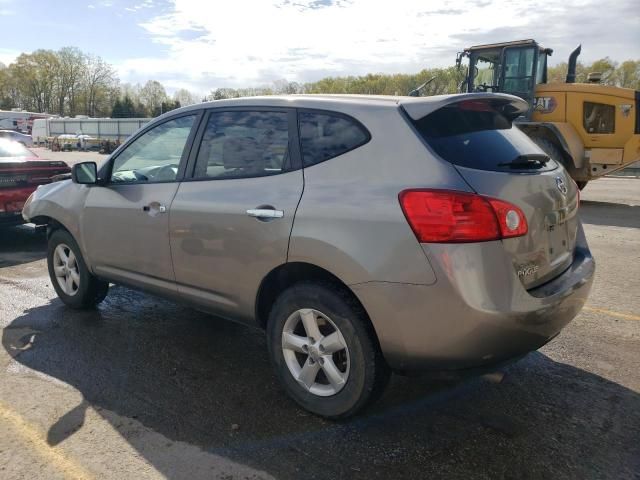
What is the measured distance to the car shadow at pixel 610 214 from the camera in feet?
30.7

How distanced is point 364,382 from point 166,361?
5.43 ft

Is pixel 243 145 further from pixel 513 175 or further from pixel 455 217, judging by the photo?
pixel 513 175

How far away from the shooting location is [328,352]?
9.64ft

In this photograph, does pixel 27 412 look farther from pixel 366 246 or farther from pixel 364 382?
pixel 366 246

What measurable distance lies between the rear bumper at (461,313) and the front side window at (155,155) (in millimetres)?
1867

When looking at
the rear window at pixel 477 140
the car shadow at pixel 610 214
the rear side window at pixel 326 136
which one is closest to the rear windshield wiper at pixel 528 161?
the rear window at pixel 477 140

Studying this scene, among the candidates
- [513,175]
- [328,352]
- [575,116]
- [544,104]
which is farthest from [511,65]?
[328,352]

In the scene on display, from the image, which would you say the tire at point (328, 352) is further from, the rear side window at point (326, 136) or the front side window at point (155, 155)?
the front side window at point (155, 155)

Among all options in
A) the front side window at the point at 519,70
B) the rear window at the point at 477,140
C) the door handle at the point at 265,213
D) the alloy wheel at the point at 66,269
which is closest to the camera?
the rear window at the point at 477,140

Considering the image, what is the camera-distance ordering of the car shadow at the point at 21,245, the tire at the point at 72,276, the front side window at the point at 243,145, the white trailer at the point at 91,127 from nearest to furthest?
the front side window at the point at 243,145, the tire at the point at 72,276, the car shadow at the point at 21,245, the white trailer at the point at 91,127

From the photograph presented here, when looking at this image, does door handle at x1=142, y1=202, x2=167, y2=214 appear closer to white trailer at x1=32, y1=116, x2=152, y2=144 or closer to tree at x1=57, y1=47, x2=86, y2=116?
white trailer at x1=32, y1=116, x2=152, y2=144

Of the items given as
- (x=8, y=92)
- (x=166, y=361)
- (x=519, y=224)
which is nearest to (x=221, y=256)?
(x=166, y=361)

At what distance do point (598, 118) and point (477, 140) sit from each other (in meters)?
10.5

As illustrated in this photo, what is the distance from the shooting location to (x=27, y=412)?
3.11 m
